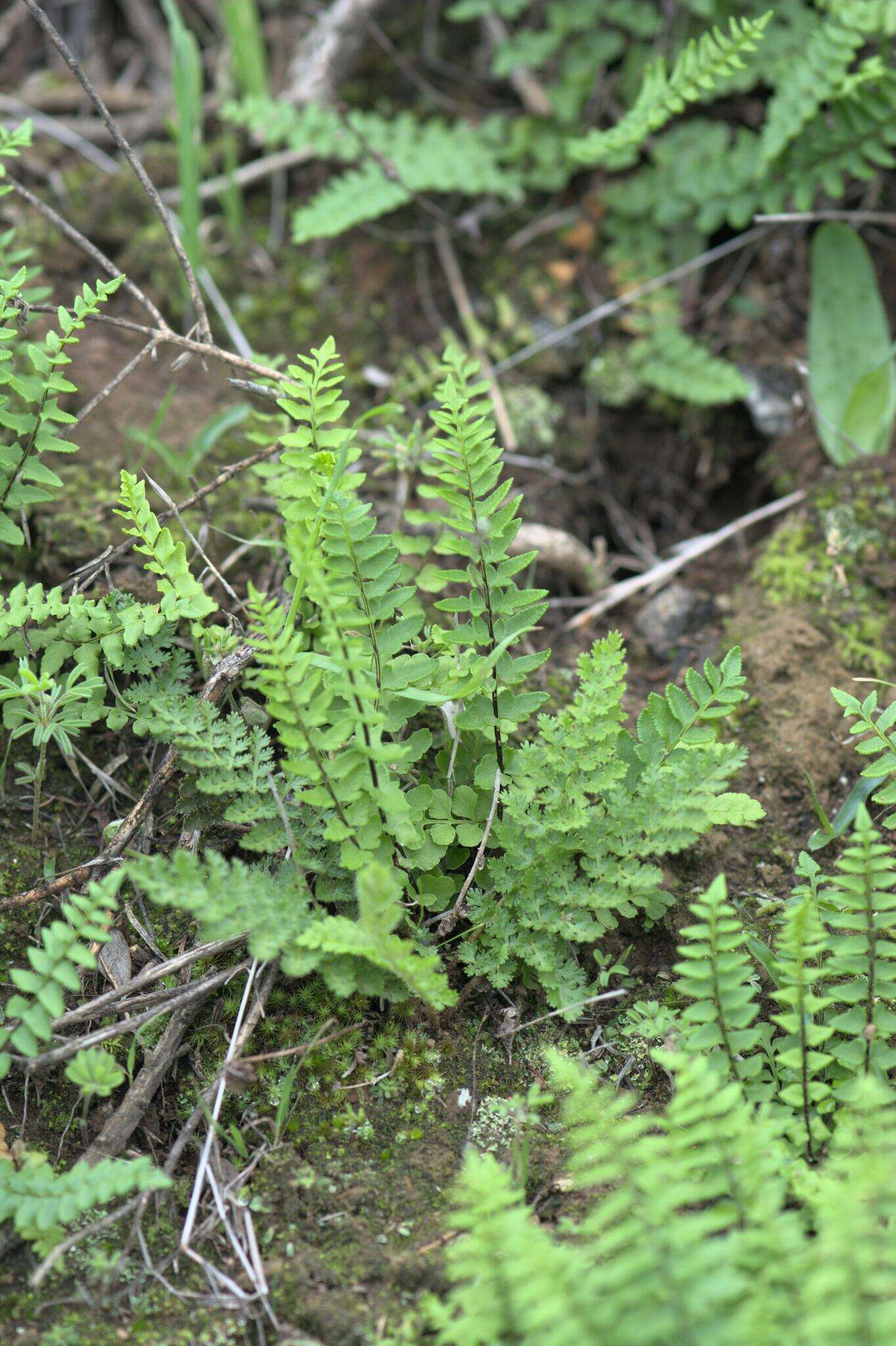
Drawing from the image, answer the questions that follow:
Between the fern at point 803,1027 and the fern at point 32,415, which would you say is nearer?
the fern at point 803,1027

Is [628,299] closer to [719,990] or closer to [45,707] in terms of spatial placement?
[45,707]

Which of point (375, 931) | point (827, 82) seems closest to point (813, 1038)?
point (375, 931)

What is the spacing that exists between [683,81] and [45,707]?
2.68m

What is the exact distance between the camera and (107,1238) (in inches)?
79.4

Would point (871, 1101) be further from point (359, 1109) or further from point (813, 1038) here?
point (359, 1109)

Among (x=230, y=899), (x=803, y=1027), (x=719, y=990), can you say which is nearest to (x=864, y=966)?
(x=803, y=1027)

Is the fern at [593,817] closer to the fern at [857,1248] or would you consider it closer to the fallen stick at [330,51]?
the fern at [857,1248]

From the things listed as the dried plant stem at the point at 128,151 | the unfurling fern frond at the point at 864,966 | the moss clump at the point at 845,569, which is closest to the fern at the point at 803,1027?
the unfurling fern frond at the point at 864,966

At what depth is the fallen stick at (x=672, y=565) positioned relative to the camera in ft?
11.3

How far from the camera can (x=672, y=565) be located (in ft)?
11.6

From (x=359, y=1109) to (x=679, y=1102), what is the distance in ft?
2.77

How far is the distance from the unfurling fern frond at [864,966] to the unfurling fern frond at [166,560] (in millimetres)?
1498

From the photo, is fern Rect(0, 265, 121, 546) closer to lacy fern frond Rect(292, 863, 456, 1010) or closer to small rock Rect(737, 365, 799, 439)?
lacy fern frond Rect(292, 863, 456, 1010)

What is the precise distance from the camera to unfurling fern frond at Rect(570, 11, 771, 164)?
3131 millimetres
